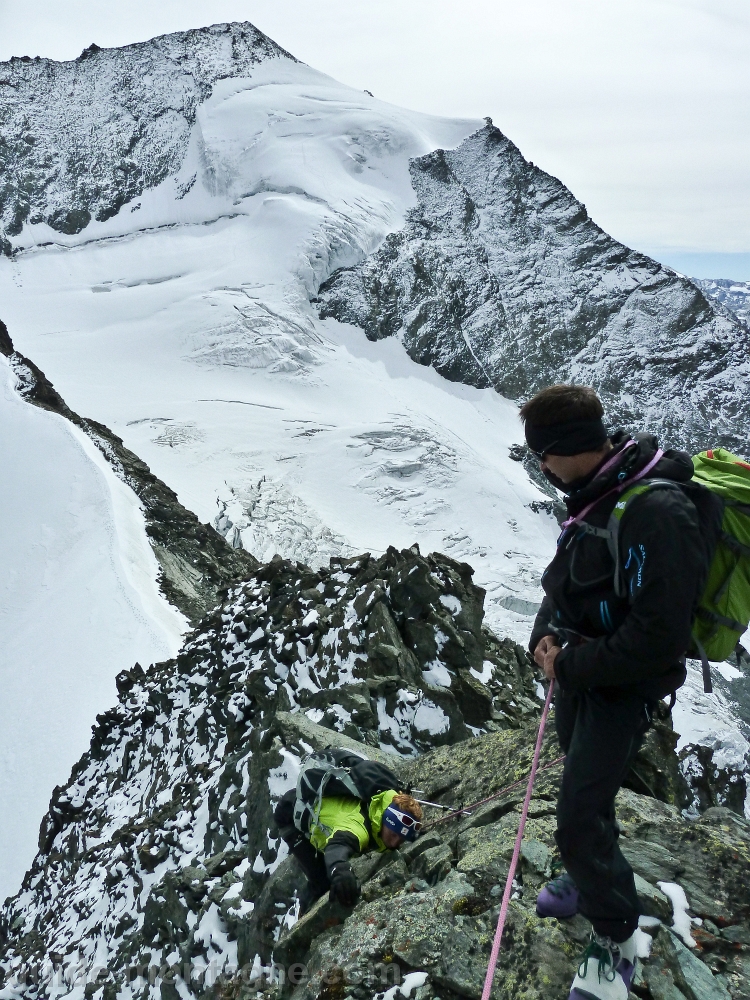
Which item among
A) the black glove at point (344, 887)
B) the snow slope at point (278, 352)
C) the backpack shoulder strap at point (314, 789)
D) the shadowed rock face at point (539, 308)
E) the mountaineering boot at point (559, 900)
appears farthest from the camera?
the shadowed rock face at point (539, 308)

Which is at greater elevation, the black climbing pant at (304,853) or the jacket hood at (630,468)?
Result: the jacket hood at (630,468)

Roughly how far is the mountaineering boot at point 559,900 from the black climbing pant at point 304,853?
1899 mm

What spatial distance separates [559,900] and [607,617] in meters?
1.74

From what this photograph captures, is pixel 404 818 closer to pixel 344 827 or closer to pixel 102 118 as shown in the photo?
pixel 344 827

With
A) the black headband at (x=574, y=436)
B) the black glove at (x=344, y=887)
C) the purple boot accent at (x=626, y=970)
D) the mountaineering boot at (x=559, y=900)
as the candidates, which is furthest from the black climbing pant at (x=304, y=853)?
the black headband at (x=574, y=436)

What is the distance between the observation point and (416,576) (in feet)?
35.8

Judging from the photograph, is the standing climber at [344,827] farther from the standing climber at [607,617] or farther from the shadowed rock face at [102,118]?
the shadowed rock face at [102,118]

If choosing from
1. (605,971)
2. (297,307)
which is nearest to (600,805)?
(605,971)

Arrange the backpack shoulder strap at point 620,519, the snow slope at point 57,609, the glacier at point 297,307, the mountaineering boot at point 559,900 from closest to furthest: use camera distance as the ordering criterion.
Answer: the backpack shoulder strap at point 620,519 → the mountaineering boot at point 559,900 → the snow slope at point 57,609 → the glacier at point 297,307

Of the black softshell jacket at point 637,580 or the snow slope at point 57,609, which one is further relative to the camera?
the snow slope at point 57,609

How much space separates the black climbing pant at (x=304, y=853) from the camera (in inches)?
205

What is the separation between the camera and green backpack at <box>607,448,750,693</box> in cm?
312

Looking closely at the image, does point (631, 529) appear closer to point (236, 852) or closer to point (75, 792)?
point (236, 852)

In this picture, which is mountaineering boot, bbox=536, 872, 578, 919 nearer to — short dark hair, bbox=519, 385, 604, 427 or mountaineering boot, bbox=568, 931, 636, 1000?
mountaineering boot, bbox=568, 931, 636, 1000
